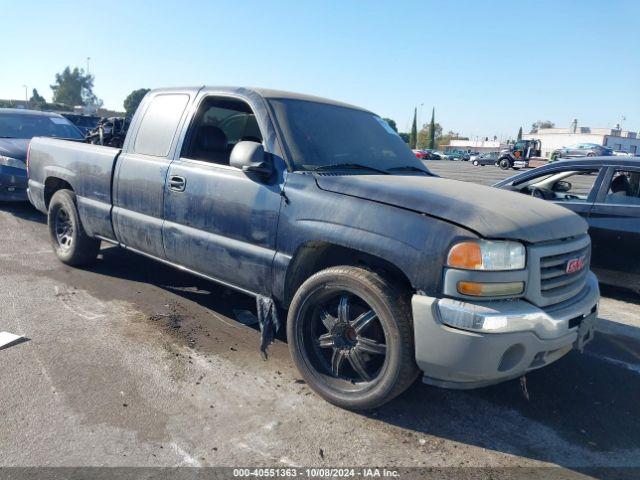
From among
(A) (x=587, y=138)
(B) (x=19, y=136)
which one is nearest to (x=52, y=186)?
(B) (x=19, y=136)

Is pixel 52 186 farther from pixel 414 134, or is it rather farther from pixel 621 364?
pixel 414 134

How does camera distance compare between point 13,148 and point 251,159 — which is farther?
point 13,148

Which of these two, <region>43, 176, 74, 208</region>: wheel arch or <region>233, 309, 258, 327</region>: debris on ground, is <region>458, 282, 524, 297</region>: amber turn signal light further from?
<region>43, 176, 74, 208</region>: wheel arch

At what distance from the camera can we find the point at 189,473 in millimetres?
2613

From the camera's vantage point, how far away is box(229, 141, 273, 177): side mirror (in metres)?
3.60

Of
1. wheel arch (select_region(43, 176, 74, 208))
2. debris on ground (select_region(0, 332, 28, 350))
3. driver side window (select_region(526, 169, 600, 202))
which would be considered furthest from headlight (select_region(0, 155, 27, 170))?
driver side window (select_region(526, 169, 600, 202))

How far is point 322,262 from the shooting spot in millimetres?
3605

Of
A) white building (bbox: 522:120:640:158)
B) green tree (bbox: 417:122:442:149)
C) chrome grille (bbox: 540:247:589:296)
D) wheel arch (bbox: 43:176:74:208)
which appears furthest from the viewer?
green tree (bbox: 417:122:442:149)

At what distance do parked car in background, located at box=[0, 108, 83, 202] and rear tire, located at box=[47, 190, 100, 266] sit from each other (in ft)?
10.0

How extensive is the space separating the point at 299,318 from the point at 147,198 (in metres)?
1.95

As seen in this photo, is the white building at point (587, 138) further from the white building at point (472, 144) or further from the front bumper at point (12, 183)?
the front bumper at point (12, 183)

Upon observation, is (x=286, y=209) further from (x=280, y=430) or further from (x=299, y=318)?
(x=280, y=430)

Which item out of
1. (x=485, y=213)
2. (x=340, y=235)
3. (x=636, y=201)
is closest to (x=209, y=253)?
(x=340, y=235)

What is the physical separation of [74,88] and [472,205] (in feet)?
488
